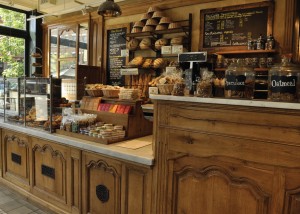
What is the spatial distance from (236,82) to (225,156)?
1.51 ft

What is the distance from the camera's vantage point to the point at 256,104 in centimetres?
139

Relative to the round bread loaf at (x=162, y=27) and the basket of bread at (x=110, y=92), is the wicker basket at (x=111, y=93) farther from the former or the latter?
the round bread loaf at (x=162, y=27)

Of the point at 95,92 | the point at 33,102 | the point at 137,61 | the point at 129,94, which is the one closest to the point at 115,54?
the point at 137,61

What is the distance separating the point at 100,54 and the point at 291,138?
4.85 m

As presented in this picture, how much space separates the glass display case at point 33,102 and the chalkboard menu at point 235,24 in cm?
260

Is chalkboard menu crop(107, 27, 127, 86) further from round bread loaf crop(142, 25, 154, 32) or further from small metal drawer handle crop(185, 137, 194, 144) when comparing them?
small metal drawer handle crop(185, 137, 194, 144)

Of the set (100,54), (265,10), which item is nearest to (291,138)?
(265,10)

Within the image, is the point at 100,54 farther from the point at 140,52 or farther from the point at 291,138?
the point at 291,138

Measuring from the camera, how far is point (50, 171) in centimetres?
268

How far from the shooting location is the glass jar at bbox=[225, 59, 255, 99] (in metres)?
1.50

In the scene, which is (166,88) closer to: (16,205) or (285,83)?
(285,83)

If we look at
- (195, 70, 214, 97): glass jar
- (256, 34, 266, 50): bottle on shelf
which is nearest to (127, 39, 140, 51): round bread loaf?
(256, 34, 266, 50): bottle on shelf

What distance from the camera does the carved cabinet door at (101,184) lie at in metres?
2.08

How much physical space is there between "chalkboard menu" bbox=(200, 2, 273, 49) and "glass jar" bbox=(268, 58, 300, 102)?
2.59 m
